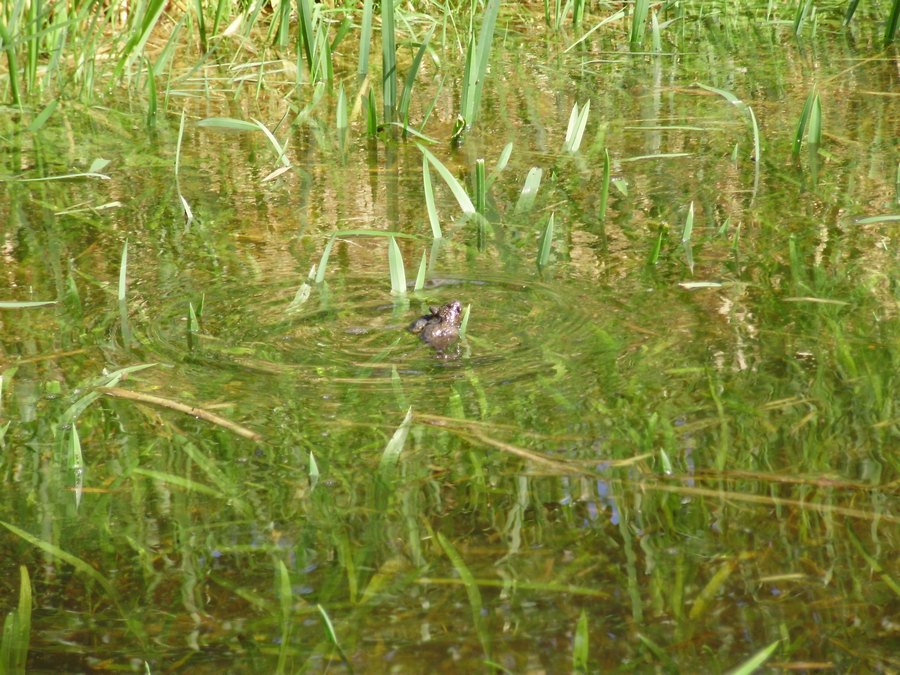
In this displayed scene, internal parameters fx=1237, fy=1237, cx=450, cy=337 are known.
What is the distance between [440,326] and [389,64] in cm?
243

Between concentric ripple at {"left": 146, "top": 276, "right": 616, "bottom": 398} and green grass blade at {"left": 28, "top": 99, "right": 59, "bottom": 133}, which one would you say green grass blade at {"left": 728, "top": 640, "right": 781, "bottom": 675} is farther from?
green grass blade at {"left": 28, "top": 99, "right": 59, "bottom": 133}

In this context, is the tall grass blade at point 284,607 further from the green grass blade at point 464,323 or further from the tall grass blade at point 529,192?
the tall grass blade at point 529,192

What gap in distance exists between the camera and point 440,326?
3531mm

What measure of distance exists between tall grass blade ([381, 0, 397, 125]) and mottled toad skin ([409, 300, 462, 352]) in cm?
221

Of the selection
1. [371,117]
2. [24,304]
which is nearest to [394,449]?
[24,304]

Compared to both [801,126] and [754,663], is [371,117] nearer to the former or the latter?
[801,126]

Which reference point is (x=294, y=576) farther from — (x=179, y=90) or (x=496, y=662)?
(x=179, y=90)

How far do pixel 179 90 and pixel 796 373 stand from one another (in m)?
4.19

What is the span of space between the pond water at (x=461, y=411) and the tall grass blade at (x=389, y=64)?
10.8 inches

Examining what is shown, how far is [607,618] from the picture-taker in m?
2.25

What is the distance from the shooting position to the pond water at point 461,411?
89.2 inches

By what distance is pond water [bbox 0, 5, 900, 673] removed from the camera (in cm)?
227

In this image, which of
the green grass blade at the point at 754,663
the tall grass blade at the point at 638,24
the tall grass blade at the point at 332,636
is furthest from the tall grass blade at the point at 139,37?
the green grass blade at the point at 754,663

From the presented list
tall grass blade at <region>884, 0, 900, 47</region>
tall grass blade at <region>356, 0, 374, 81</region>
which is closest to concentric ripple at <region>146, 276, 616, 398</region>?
tall grass blade at <region>356, 0, 374, 81</region>
